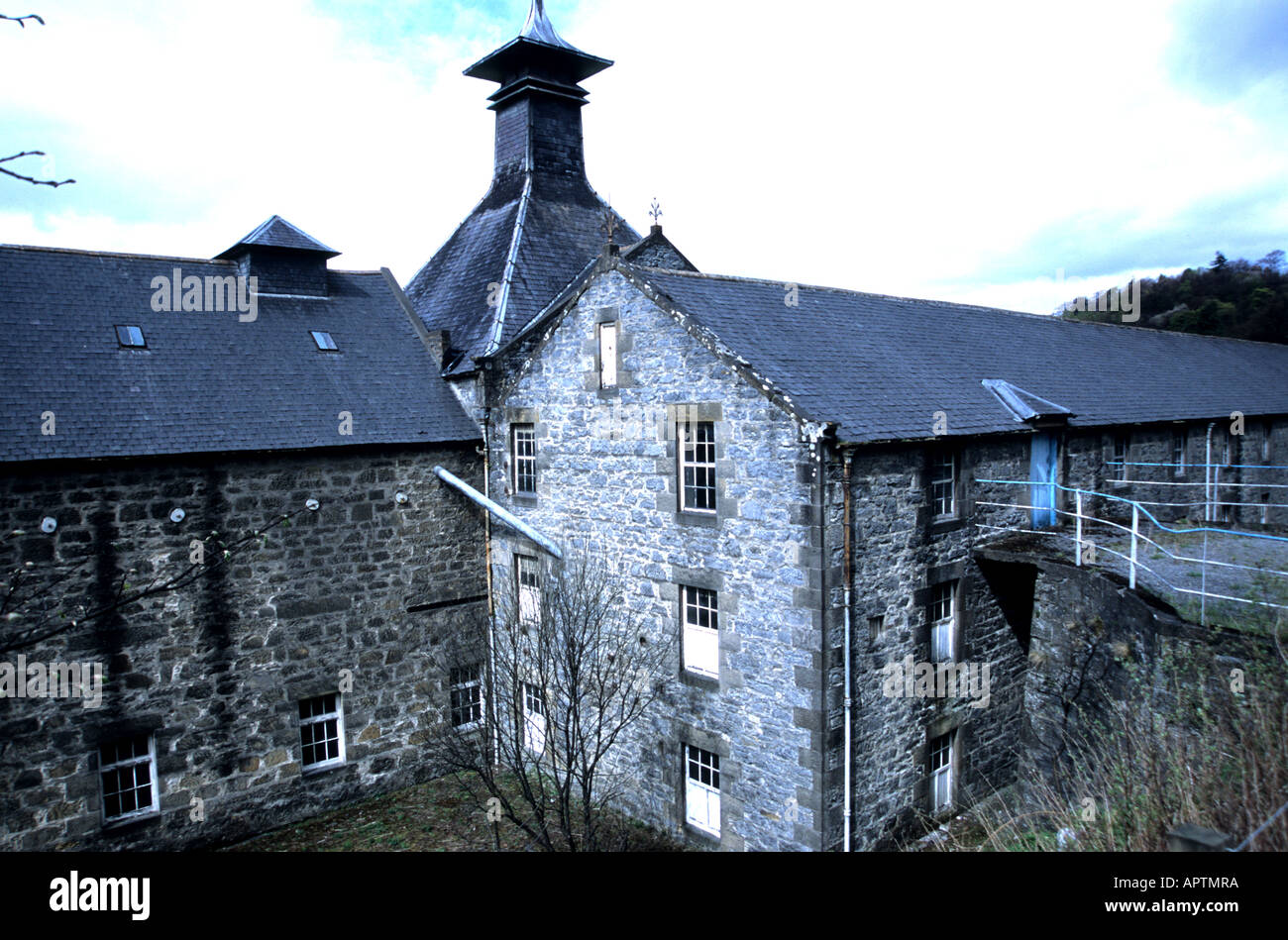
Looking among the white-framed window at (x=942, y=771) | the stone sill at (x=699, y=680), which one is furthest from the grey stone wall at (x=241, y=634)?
the white-framed window at (x=942, y=771)

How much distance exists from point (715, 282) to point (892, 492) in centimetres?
472

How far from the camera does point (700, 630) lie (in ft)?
38.8

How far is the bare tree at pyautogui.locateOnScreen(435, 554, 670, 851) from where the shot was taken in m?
11.5

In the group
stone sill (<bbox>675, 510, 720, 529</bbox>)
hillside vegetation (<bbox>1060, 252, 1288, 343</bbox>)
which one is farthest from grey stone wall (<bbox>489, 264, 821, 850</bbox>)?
hillside vegetation (<bbox>1060, 252, 1288, 343</bbox>)

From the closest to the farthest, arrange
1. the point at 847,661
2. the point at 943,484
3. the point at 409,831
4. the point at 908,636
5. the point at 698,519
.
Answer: the point at 847,661
the point at 908,636
the point at 698,519
the point at 943,484
the point at 409,831

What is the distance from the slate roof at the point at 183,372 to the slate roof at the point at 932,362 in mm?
5971

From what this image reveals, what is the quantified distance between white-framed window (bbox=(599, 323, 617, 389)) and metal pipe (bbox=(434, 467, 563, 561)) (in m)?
2.97

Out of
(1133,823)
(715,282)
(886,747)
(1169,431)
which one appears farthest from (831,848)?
(1169,431)

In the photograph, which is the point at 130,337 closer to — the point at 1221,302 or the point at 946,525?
the point at 946,525

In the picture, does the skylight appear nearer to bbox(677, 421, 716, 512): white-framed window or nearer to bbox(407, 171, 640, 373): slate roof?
bbox(407, 171, 640, 373): slate roof

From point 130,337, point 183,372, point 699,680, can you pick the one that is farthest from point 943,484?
point 130,337

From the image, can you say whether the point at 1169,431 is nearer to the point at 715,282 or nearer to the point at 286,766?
the point at 715,282

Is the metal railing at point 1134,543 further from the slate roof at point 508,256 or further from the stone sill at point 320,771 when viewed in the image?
the stone sill at point 320,771

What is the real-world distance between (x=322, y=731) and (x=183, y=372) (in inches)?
264
